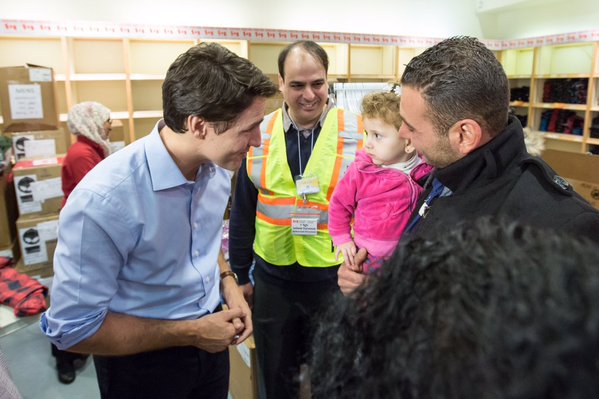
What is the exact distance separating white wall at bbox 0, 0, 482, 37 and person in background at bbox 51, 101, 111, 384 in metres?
2.98

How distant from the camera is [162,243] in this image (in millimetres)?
1231

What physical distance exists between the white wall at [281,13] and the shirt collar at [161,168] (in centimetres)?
534

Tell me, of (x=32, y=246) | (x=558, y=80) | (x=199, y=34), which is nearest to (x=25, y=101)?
(x=32, y=246)

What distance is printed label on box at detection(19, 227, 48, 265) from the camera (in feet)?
12.1

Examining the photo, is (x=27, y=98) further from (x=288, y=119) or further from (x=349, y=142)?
(x=349, y=142)

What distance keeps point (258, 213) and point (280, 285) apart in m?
0.35

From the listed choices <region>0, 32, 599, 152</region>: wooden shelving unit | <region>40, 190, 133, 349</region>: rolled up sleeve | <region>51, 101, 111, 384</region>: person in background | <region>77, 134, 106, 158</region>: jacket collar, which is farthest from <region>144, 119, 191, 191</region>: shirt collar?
<region>0, 32, 599, 152</region>: wooden shelving unit

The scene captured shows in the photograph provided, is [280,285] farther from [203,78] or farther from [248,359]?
[203,78]

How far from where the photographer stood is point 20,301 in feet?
Result: 9.85

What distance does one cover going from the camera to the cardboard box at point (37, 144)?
3773 mm

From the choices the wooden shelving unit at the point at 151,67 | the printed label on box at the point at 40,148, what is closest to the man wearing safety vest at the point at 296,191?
the printed label on box at the point at 40,148

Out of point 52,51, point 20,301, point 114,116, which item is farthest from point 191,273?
point 52,51

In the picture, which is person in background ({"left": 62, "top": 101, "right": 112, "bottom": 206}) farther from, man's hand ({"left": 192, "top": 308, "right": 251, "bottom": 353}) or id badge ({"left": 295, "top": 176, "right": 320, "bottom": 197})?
man's hand ({"left": 192, "top": 308, "right": 251, "bottom": 353})

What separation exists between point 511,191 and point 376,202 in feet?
2.30
